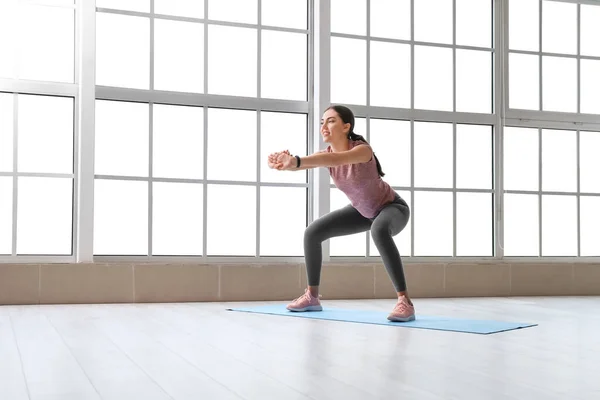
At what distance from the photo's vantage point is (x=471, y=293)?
5.09 m

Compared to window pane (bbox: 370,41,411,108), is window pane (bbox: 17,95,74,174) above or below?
below

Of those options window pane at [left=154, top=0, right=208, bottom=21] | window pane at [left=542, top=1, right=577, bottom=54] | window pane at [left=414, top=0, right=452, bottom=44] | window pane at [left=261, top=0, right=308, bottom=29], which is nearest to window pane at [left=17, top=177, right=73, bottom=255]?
window pane at [left=154, top=0, right=208, bottom=21]

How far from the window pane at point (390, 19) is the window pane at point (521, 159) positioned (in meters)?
1.00

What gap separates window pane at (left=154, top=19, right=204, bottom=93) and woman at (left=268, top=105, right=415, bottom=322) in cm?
120

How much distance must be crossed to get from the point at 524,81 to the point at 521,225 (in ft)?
3.27

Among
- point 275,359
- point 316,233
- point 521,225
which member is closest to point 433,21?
point 521,225

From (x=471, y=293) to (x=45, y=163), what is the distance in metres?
2.76

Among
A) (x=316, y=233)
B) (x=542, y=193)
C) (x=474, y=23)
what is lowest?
(x=316, y=233)

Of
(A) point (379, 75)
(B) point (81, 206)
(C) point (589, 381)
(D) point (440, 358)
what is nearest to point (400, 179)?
(A) point (379, 75)

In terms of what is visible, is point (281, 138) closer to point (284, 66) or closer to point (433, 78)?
point (284, 66)

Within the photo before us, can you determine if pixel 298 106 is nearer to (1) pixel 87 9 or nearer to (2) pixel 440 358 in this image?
(1) pixel 87 9

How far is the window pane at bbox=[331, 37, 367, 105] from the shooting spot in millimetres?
4930

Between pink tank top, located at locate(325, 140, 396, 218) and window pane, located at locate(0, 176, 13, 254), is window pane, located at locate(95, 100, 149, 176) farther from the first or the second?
pink tank top, located at locate(325, 140, 396, 218)

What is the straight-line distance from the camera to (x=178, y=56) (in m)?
4.59
